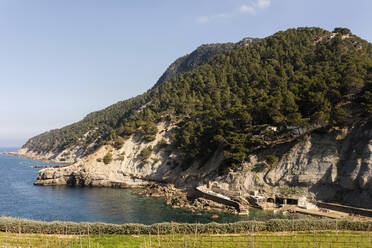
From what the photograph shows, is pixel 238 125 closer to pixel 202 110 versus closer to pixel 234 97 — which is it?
pixel 234 97

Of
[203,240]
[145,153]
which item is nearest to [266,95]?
[145,153]

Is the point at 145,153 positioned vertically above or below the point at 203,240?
above

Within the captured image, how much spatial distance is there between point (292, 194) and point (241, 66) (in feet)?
229

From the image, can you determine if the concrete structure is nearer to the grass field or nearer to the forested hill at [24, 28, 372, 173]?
the forested hill at [24, 28, 372, 173]

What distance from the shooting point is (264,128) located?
213ft

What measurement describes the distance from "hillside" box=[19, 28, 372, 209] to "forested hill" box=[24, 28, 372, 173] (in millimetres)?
301

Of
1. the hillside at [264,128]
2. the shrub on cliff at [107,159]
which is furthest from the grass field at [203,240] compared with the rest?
the shrub on cliff at [107,159]

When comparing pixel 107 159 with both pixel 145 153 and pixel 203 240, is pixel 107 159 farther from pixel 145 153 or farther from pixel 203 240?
pixel 203 240

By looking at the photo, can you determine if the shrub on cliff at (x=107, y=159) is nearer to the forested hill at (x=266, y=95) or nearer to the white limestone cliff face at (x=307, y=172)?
the forested hill at (x=266, y=95)

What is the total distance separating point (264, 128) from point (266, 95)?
1351 cm

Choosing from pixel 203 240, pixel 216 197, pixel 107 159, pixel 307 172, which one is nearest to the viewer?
pixel 203 240

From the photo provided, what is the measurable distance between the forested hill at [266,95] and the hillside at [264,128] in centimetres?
30

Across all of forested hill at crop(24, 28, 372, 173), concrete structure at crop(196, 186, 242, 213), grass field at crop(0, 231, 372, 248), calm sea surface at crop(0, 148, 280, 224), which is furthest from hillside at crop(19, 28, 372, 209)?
grass field at crop(0, 231, 372, 248)

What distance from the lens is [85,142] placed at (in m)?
168
